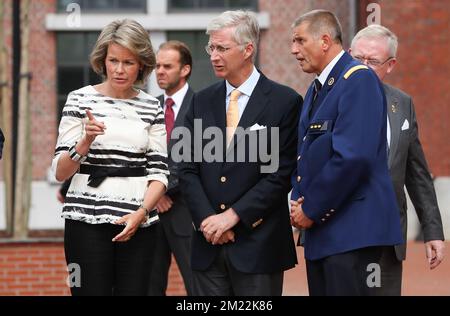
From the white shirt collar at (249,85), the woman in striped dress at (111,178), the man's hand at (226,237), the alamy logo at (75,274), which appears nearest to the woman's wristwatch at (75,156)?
the woman in striped dress at (111,178)

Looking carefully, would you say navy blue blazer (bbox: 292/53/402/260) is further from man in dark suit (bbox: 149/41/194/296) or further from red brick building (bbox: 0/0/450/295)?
red brick building (bbox: 0/0/450/295)

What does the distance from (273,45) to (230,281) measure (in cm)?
987

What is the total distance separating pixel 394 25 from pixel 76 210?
9684 mm

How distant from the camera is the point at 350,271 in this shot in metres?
4.56

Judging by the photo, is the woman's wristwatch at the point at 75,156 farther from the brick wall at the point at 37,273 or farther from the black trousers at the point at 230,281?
the brick wall at the point at 37,273

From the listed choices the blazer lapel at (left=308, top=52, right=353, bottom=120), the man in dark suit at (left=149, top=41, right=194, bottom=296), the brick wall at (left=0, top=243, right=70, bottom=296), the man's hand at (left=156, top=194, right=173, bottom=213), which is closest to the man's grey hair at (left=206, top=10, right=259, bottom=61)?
the blazer lapel at (left=308, top=52, right=353, bottom=120)

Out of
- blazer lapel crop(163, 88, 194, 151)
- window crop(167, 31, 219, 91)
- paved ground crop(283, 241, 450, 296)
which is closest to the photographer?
blazer lapel crop(163, 88, 194, 151)

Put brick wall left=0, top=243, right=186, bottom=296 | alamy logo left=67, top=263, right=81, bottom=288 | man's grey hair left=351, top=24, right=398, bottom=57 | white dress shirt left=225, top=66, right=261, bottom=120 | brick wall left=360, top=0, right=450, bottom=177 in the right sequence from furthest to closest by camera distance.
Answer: brick wall left=360, top=0, right=450, bottom=177, brick wall left=0, top=243, right=186, bottom=296, man's grey hair left=351, top=24, right=398, bottom=57, white dress shirt left=225, top=66, right=261, bottom=120, alamy logo left=67, top=263, right=81, bottom=288

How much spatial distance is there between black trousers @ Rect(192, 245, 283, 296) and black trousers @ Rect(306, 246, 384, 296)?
54 centimetres

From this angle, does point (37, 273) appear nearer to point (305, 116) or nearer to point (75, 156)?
point (75, 156)

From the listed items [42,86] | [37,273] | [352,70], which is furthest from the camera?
[42,86]

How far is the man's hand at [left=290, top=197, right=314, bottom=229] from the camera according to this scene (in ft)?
15.3

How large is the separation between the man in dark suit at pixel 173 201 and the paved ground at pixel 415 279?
2.02 metres

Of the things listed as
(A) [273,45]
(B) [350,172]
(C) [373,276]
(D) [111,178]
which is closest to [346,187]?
(B) [350,172]
